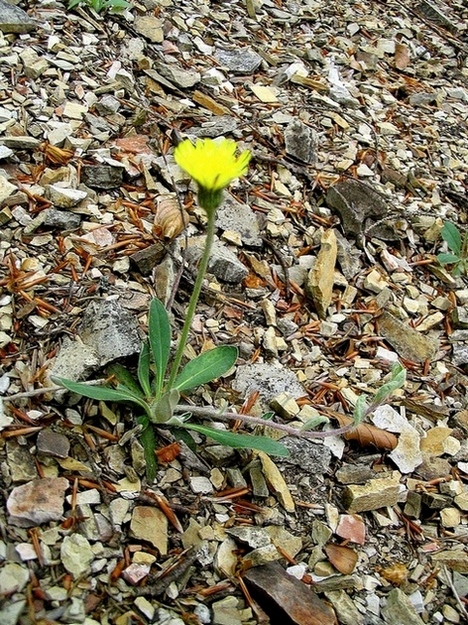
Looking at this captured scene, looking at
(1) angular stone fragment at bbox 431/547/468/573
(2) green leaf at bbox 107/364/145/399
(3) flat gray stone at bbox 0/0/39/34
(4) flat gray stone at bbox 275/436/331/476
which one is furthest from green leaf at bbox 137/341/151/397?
(3) flat gray stone at bbox 0/0/39/34

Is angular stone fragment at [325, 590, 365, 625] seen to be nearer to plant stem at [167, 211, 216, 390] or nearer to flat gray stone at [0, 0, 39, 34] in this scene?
plant stem at [167, 211, 216, 390]

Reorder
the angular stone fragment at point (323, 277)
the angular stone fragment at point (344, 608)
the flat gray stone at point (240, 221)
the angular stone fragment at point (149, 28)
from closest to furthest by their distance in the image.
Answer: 1. the angular stone fragment at point (344, 608)
2. the angular stone fragment at point (323, 277)
3. the flat gray stone at point (240, 221)
4. the angular stone fragment at point (149, 28)

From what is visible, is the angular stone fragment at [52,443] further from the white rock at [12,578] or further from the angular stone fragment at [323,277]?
the angular stone fragment at [323,277]

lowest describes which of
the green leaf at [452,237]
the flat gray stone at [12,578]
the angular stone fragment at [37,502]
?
the flat gray stone at [12,578]

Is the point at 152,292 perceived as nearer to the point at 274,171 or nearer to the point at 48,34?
the point at 274,171

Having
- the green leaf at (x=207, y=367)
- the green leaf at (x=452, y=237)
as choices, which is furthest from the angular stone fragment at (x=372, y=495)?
the green leaf at (x=452, y=237)

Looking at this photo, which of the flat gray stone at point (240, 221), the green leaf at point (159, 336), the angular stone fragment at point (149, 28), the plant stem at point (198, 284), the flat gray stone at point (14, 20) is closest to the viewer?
Answer: the plant stem at point (198, 284)

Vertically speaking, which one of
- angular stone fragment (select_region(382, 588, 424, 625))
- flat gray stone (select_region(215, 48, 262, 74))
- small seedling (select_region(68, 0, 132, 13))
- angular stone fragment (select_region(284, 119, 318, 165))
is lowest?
angular stone fragment (select_region(382, 588, 424, 625))
